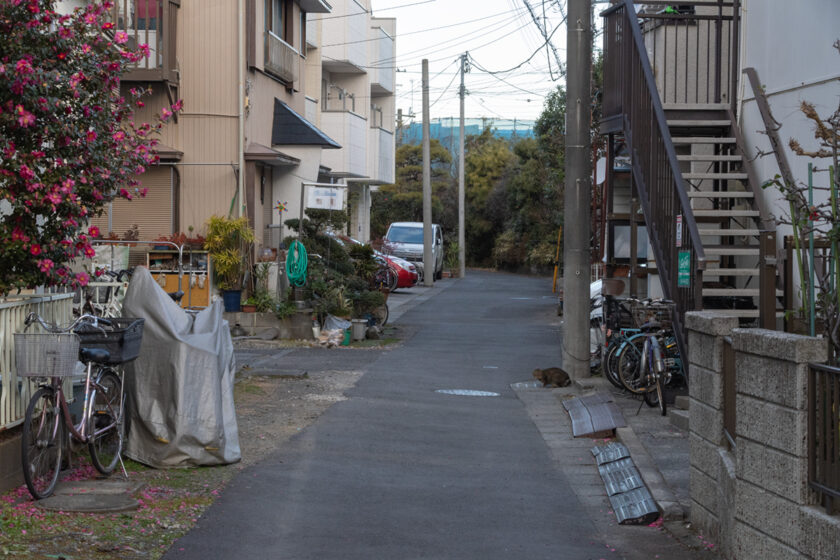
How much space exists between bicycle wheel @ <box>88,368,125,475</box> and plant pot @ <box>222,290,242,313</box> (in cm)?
1046

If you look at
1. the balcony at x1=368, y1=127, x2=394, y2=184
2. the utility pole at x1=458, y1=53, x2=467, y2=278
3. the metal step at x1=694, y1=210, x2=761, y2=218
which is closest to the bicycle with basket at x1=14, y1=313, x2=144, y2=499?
the metal step at x1=694, y1=210, x2=761, y2=218

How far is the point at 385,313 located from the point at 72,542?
14.8 meters

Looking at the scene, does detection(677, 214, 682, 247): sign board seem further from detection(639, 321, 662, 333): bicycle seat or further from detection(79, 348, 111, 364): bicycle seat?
detection(79, 348, 111, 364): bicycle seat

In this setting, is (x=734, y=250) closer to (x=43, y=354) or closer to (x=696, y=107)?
(x=696, y=107)

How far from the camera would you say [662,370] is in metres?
10.9

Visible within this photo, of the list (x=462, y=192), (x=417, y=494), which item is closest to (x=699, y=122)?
(x=417, y=494)

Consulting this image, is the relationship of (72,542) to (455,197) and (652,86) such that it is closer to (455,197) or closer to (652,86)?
(652,86)

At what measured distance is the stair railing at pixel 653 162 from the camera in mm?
10586

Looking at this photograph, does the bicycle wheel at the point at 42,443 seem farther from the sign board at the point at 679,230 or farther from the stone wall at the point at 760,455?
the sign board at the point at 679,230

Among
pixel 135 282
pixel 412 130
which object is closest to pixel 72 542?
pixel 135 282

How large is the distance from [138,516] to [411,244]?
32.9 meters

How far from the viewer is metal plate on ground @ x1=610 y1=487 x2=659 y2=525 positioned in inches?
272

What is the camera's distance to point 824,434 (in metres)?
4.84

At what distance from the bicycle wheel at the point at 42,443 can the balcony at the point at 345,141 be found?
22447 mm
